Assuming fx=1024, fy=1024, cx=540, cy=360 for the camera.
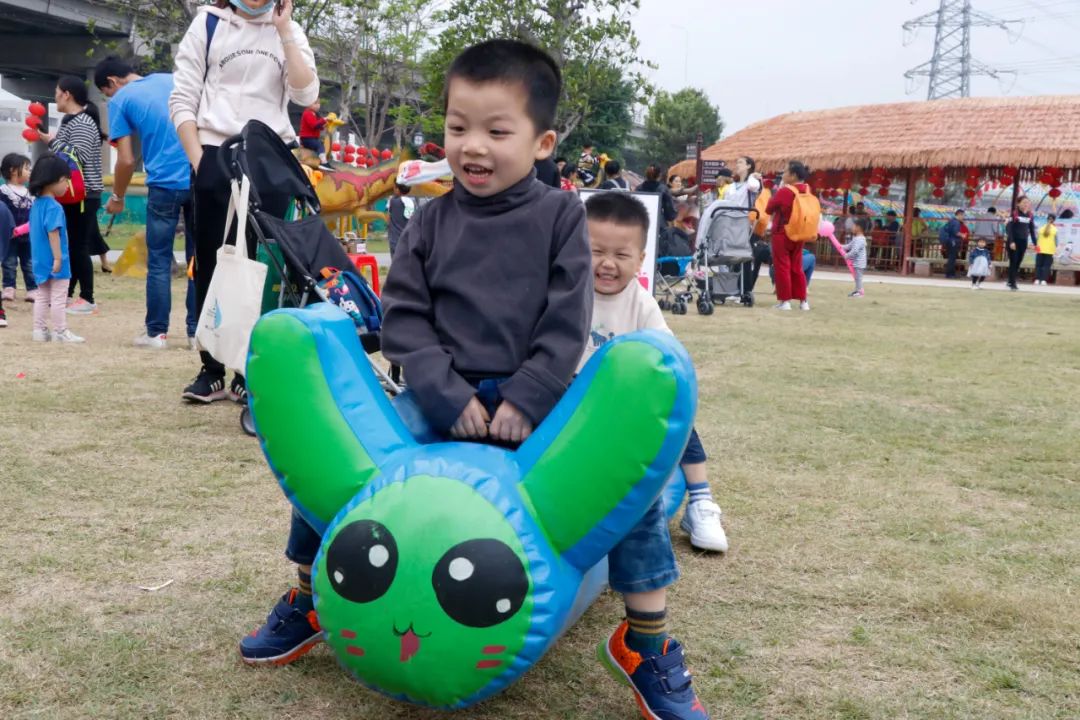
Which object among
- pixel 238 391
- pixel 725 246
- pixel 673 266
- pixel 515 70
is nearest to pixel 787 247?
pixel 725 246

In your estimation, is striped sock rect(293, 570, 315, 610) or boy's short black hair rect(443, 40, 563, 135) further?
striped sock rect(293, 570, 315, 610)

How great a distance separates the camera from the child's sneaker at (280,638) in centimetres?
231

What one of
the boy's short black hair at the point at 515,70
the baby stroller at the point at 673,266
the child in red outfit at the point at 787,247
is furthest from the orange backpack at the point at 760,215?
the boy's short black hair at the point at 515,70

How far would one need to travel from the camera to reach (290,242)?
405 centimetres

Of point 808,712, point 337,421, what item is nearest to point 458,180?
point 337,421

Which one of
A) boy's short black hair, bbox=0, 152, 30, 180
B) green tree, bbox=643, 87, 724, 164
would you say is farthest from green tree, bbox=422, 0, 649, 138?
green tree, bbox=643, 87, 724, 164

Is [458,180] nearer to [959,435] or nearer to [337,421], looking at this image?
[337,421]

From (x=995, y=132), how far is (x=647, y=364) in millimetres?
22513

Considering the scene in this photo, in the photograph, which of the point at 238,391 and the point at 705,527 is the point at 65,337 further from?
the point at 705,527

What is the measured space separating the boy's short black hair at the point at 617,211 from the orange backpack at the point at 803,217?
8163 mm

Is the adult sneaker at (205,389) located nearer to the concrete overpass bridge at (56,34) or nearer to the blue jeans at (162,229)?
the blue jeans at (162,229)

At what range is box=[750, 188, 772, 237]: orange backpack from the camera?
38.1ft

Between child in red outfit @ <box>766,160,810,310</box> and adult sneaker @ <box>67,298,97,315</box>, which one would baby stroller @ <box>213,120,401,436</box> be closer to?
adult sneaker @ <box>67,298,97,315</box>

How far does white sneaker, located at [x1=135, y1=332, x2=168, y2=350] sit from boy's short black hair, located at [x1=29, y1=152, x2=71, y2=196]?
1.20 metres
